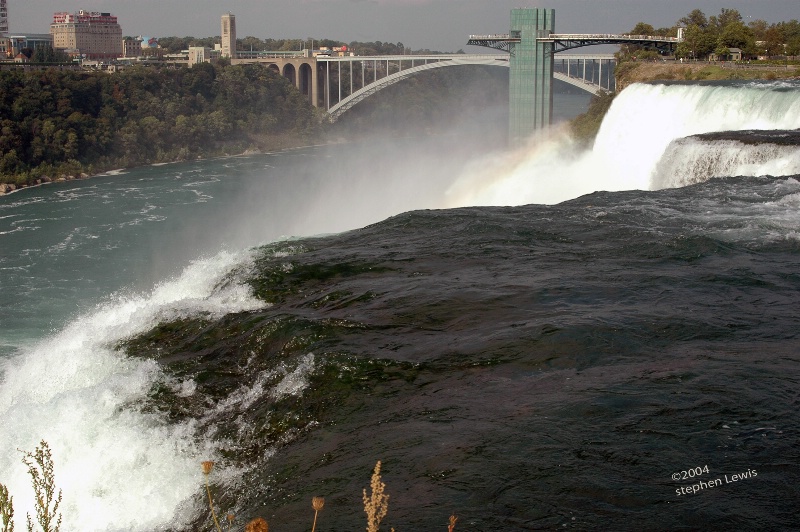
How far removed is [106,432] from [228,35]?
6826 cm

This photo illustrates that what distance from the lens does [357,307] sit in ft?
32.4

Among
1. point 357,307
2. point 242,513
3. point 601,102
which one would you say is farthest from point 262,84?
point 242,513

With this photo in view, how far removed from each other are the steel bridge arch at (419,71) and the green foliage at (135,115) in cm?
215

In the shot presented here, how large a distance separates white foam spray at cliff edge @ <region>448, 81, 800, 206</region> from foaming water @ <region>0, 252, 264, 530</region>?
12022mm

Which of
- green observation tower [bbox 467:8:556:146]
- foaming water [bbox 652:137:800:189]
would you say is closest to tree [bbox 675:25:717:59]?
green observation tower [bbox 467:8:556:146]

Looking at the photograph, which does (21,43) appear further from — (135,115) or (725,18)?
(725,18)

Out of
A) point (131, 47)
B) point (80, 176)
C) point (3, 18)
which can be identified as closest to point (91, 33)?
point (131, 47)

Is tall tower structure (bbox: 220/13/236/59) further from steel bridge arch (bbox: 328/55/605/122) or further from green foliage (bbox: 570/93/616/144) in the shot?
green foliage (bbox: 570/93/616/144)

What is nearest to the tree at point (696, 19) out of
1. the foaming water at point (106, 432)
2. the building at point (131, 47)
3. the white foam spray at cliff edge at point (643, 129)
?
the white foam spray at cliff edge at point (643, 129)

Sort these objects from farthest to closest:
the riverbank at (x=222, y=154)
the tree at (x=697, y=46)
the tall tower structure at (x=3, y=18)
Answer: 1. the tall tower structure at (x=3, y=18)
2. the riverbank at (x=222, y=154)
3. the tree at (x=697, y=46)

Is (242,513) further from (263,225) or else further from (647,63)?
(647,63)

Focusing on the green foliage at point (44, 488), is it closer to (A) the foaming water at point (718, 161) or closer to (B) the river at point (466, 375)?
(B) the river at point (466, 375)

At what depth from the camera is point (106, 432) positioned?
7.69 m

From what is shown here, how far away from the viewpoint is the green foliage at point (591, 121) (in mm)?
33094
